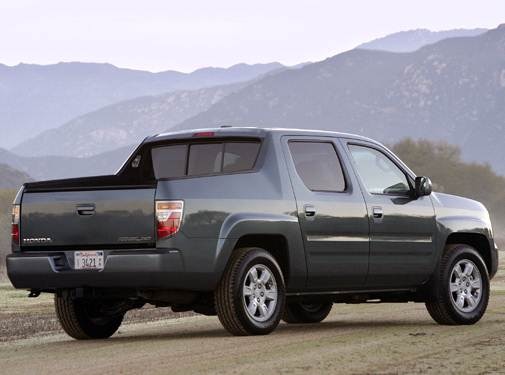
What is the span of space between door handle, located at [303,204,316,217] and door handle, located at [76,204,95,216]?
200cm

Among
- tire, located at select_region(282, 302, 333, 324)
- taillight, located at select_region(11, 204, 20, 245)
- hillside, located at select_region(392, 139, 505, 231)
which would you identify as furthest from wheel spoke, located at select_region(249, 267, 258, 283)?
hillside, located at select_region(392, 139, 505, 231)

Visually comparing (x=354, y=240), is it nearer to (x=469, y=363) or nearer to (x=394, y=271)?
(x=394, y=271)

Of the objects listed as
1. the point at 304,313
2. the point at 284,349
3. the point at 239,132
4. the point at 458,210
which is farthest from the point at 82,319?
the point at 458,210

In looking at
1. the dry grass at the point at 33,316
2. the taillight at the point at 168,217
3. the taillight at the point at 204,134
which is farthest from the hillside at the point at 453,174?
the taillight at the point at 168,217

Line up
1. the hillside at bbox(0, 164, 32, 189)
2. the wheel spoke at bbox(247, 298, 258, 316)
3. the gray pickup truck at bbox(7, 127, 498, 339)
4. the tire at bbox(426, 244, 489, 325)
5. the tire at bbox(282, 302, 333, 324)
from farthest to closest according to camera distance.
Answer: the hillside at bbox(0, 164, 32, 189) → the tire at bbox(282, 302, 333, 324) → the tire at bbox(426, 244, 489, 325) → the wheel spoke at bbox(247, 298, 258, 316) → the gray pickup truck at bbox(7, 127, 498, 339)

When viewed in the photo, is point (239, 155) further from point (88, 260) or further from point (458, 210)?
point (458, 210)

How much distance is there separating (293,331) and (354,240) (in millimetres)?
1047

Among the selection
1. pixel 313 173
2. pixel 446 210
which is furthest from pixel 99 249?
pixel 446 210

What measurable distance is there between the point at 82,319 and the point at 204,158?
1.89 metres

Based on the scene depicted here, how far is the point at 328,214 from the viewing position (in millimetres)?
12008

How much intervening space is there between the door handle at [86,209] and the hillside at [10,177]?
141 m

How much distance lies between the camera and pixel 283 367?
29.3ft

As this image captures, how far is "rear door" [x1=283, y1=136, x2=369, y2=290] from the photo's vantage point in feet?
38.8

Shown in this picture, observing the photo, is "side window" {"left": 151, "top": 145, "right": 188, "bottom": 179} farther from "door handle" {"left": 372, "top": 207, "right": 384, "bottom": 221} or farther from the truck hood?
the truck hood
